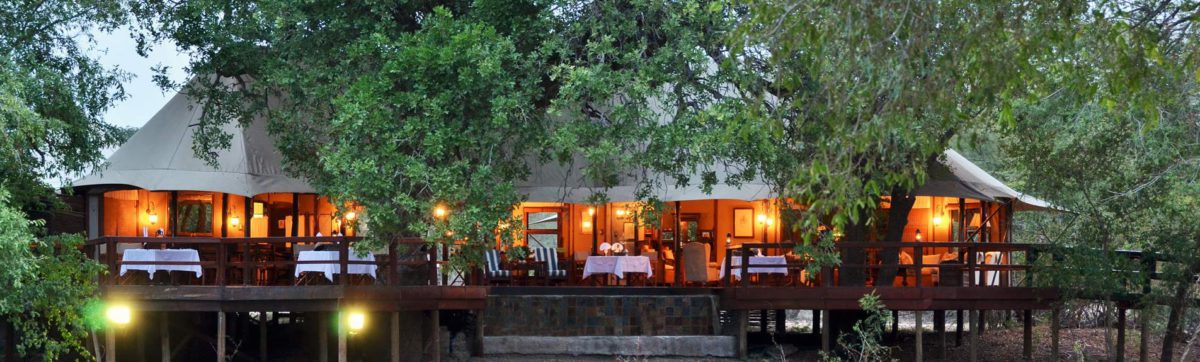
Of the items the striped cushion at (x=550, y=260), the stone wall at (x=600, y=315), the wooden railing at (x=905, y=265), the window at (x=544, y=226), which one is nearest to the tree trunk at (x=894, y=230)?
the wooden railing at (x=905, y=265)

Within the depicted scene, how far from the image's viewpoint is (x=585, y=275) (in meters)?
16.8

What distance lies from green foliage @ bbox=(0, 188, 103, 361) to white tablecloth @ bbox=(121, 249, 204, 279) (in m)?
0.66

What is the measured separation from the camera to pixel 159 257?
1359 cm

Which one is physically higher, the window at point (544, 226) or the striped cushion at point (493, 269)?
the window at point (544, 226)

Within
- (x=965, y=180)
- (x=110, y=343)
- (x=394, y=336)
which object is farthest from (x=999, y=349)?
(x=110, y=343)

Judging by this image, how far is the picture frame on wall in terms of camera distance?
1959 centimetres

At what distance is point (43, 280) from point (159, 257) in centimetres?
229

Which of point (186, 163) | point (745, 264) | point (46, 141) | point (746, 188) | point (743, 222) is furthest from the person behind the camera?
point (743, 222)

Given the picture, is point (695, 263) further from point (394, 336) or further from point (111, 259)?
point (111, 259)

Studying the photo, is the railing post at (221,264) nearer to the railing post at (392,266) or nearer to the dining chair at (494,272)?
the railing post at (392,266)

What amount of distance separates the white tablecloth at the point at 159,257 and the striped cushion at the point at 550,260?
15.0 feet

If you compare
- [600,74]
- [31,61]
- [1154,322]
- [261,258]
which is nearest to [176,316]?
[261,258]

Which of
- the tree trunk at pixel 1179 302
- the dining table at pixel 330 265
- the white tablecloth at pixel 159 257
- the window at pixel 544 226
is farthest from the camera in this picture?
the window at pixel 544 226

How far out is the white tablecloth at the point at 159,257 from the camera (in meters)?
13.5
